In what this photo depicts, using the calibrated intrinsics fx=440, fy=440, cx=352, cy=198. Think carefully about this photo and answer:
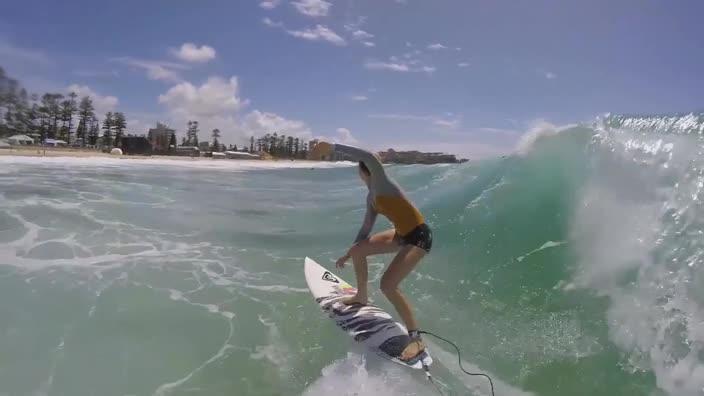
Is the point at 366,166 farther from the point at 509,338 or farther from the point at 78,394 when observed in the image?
the point at 78,394

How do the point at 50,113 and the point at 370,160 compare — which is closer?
the point at 370,160

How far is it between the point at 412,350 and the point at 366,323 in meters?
0.65

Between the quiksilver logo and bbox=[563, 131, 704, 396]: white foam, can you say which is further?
the quiksilver logo

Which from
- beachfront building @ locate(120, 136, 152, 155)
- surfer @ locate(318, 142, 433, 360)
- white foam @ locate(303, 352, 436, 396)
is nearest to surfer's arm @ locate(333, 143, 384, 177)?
surfer @ locate(318, 142, 433, 360)

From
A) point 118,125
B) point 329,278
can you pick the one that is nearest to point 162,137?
point 118,125

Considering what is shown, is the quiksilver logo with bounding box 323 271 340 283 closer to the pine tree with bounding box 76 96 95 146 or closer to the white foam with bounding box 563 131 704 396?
the white foam with bounding box 563 131 704 396

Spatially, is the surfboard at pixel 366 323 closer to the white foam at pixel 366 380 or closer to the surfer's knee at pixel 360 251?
the white foam at pixel 366 380

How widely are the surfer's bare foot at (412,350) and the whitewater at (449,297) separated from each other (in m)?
0.18

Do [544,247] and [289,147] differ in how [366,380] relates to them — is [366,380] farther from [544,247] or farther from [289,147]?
[289,147]

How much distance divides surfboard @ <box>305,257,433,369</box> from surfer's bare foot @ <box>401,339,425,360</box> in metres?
0.03

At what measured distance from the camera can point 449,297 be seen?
5.93 meters

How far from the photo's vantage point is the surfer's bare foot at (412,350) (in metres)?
3.90

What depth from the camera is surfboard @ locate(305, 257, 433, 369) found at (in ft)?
13.1

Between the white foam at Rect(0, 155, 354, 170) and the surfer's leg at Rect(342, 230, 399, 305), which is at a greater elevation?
the surfer's leg at Rect(342, 230, 399, 305)
